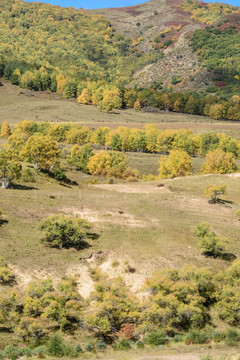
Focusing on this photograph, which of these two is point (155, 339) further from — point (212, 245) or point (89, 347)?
point (212, 245)

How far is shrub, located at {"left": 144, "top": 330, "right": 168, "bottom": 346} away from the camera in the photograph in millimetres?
47312

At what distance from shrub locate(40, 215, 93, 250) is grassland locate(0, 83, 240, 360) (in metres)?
1.44

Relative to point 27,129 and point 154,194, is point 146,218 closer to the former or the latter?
point 154,194

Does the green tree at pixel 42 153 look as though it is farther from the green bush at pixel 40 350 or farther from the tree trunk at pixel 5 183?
the green bush at pixel 40 350

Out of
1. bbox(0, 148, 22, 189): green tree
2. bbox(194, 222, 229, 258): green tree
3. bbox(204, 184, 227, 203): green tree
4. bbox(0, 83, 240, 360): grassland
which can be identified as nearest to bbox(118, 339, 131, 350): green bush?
bbox(0, 83, 240, 360): grassland

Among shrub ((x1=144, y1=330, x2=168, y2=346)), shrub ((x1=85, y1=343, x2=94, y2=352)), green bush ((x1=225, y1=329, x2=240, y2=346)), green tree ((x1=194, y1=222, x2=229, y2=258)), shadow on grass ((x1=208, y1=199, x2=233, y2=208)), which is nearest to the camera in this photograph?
shrub ((x1=85, y1=343, x2=94, y2=352))

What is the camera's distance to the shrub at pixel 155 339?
4731cm

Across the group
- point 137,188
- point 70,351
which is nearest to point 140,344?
point 70,351

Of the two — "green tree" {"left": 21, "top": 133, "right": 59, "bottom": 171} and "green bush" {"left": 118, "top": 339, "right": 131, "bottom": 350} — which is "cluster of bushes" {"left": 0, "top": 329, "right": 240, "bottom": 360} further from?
"green tree" {"left": 21, "top": 133, "right": 59, "bottom": 171}

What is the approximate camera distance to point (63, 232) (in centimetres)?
6638

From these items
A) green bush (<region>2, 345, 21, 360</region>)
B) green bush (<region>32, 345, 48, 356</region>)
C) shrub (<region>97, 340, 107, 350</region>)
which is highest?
green bush (<region>2, 345, 21, 360</region>)

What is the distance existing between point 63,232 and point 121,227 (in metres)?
11.7

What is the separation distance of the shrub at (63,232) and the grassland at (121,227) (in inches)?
56.6

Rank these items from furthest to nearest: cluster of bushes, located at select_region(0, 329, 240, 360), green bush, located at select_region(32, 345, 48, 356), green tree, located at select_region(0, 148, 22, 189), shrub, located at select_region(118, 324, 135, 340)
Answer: green tree, located at select_region(0, 148, 22, 189) → shrub, located at select_region(118, 324, 135, 340) → green bush, located at select_region(32, 345, 48, 356) → cluster of bushes, located at select_region(0, 329, 240, 360)
